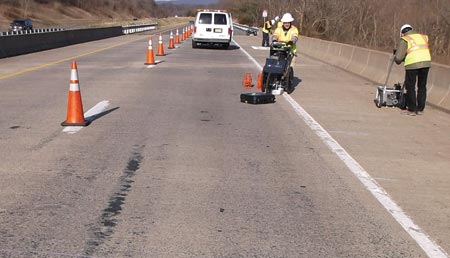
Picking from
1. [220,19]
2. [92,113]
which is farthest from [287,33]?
[220,19]

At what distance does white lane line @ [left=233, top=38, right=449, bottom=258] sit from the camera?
4.29 meters

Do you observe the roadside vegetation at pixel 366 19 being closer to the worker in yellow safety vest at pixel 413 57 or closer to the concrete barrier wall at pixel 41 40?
the worker in yellow safety vest at pixel 413 57

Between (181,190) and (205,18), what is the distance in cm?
2631

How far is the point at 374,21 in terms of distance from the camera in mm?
39938

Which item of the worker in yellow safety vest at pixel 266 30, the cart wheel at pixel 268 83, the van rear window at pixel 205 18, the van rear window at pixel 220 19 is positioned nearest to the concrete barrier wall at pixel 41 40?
the van rear window at pixel 205 18

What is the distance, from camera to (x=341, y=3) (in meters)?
48.5

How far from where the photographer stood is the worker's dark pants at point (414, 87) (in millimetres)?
10430

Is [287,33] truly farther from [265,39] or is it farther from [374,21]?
[374,21]

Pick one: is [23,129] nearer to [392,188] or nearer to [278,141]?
[278,141]

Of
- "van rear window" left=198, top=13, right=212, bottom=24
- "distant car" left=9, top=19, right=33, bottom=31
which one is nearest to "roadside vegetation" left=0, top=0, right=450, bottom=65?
"van rear window" left=198, top=13, right=212, bottom=24

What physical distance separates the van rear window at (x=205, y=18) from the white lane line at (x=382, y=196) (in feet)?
73.0

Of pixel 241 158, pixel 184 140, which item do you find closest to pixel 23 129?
pixel 184 140

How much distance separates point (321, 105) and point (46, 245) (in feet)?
27.4

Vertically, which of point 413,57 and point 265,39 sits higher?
point 413,57
